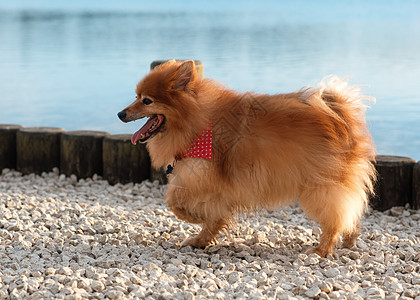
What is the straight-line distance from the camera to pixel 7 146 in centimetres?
612

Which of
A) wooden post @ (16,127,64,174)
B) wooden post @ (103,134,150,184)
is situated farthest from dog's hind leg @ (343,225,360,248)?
wooden post @ (16,127,64,174)

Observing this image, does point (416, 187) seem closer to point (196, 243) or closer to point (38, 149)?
point (196, 243)

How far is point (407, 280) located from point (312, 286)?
1.98ft

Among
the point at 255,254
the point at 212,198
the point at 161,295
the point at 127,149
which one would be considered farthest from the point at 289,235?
the point at 127,149

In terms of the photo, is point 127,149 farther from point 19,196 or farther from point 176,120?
point 176,120

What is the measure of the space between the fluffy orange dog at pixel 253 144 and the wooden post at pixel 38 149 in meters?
2.52

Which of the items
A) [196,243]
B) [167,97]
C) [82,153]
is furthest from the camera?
[82,153]

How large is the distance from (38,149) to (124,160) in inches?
37.2

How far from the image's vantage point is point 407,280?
3434mm

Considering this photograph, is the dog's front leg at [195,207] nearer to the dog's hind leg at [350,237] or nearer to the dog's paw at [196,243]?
the dog's paw at [196,243]

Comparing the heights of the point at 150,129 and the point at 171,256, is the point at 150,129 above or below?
above

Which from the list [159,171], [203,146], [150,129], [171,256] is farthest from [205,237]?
[159,171]

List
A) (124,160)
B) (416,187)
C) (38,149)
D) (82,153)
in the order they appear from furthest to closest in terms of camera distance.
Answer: (38,149) → (82,153) → (124,160) → (416,187)

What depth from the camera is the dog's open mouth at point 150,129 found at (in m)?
3.62
